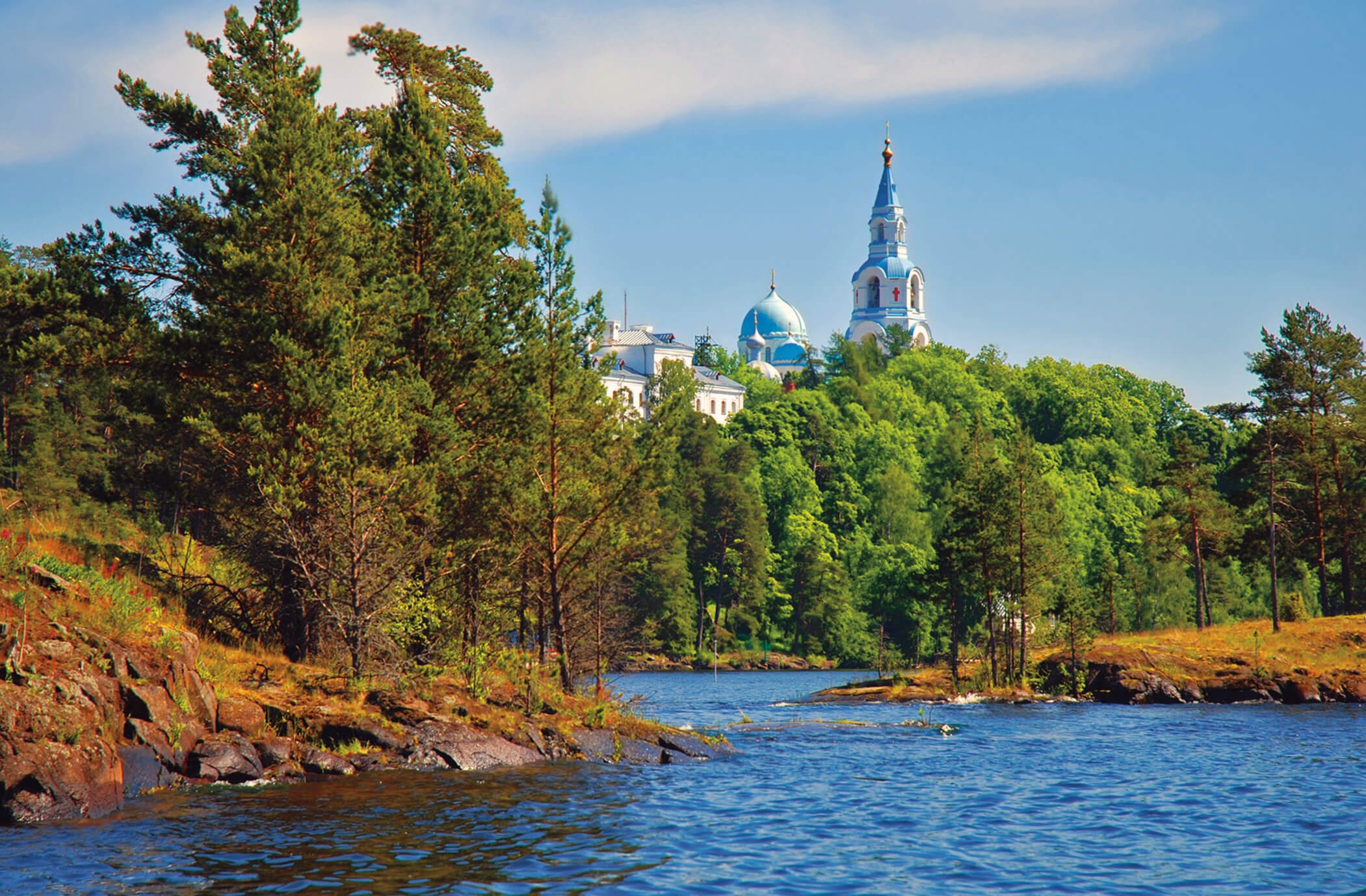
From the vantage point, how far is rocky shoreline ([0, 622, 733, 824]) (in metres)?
19.0

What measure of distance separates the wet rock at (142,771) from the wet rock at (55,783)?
69 centimetres

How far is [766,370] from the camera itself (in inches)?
7303

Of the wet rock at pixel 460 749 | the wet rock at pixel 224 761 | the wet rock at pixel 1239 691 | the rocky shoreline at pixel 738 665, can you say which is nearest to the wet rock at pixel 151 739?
the wet rock at pixel 224 761

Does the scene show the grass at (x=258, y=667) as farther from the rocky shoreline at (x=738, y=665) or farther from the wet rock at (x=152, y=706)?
the rocky shoreline at (x=738, y=665)

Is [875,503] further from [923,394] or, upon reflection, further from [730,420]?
[923,394]

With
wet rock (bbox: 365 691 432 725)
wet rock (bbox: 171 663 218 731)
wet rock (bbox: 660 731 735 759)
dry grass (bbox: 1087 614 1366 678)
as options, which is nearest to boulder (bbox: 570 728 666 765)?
wet rock (bbox: 660 731 735 759)

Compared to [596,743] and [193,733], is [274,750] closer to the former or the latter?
[193,733]

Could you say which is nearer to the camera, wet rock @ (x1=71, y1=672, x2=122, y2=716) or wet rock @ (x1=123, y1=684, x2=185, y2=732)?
wet rock @ (x1=71, y1=672, x2=122, y2=716)

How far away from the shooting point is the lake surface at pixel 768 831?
16.4 m

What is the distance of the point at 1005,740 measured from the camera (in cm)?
3656

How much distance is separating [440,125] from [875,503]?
292 ft

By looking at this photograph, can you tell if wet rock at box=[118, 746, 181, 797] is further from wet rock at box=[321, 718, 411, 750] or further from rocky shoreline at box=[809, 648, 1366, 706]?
rocky shoreline at box=[809, 648, 1366, 706]

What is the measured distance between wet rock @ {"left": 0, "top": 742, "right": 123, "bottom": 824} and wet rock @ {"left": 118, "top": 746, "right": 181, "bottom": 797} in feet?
2.26

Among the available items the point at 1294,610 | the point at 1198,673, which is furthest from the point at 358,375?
the point at 1294,610
